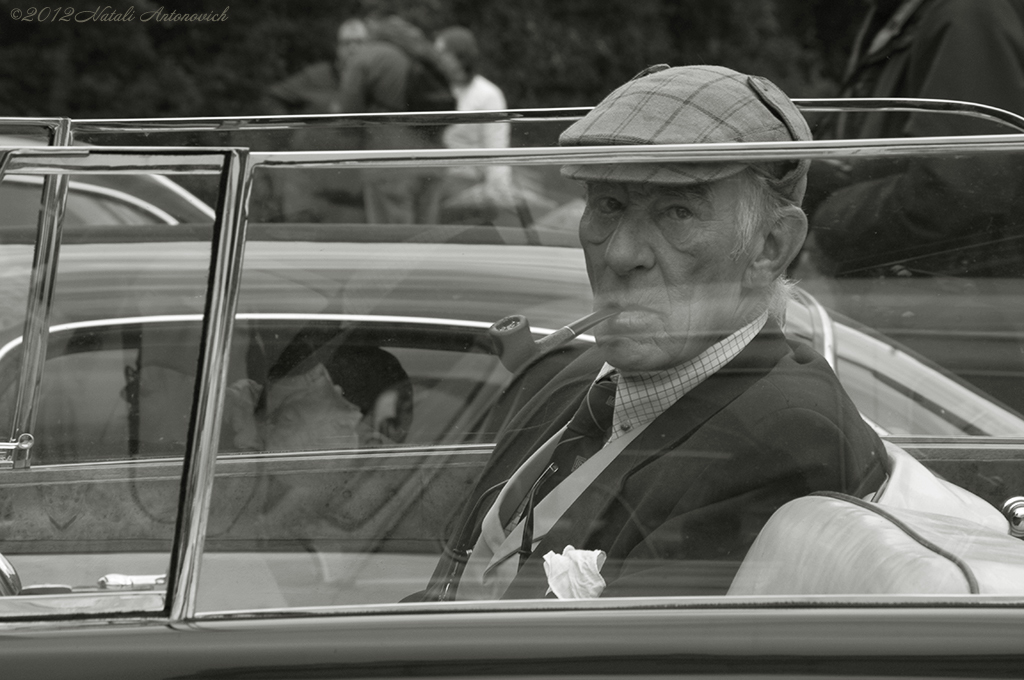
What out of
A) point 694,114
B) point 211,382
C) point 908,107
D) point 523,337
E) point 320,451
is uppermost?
point 908,107

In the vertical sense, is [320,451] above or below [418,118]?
below

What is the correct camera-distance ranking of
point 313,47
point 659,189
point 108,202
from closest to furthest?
point 659,189, point 108,202, point 313,47

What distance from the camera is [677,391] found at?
66.2 inches

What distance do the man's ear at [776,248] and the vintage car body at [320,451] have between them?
30 centimetres

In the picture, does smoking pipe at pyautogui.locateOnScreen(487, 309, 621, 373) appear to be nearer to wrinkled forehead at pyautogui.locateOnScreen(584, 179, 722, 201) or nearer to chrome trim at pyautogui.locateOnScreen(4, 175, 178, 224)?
wrinkled forehead at pyautogui.locateOnScreen(584, 179, 722, 201)

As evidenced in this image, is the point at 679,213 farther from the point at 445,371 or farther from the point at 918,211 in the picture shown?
the point at 445,371

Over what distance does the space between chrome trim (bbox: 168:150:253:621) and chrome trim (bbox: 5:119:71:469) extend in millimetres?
798

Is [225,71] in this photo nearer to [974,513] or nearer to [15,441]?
[15,441]

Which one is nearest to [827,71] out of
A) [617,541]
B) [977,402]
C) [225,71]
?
[225,71]

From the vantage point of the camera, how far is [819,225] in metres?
1.96

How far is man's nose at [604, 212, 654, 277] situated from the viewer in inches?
68.0

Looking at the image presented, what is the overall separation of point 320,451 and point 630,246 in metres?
0.59

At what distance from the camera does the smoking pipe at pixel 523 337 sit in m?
1.91

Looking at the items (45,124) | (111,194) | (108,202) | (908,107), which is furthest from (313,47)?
(908,107)
